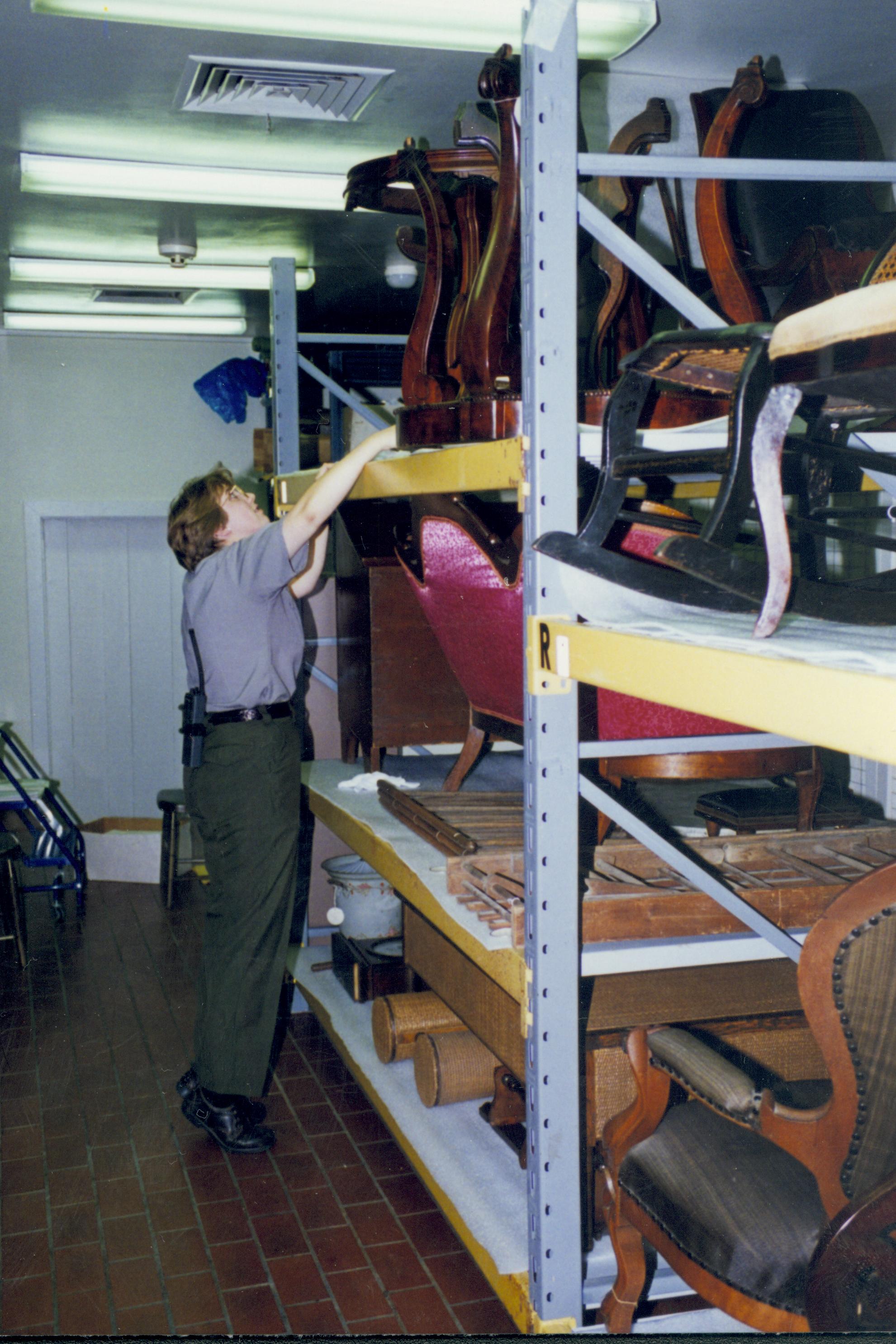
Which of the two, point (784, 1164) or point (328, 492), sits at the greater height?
point (328, 492)

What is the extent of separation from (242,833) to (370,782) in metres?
0.42

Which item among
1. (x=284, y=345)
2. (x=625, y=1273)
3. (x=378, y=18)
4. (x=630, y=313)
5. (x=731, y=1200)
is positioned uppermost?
(x=378, y=18)

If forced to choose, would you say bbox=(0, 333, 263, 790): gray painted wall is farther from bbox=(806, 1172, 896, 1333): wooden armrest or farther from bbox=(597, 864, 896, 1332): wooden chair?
bbox=(806, 1172, 896, 1333): wooden armrest

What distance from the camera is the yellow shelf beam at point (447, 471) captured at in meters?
1.88

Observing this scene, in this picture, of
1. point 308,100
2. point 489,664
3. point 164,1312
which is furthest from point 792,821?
point 308,100

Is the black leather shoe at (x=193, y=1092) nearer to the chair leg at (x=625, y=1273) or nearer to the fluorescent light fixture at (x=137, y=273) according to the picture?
the chair leg at (x=625, y=1273)

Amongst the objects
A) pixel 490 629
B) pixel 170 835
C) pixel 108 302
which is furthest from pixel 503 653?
pixel 108 302

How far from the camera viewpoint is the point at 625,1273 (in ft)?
6.53

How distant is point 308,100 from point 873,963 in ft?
8.91

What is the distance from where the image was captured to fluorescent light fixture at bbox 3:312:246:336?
6.16 m

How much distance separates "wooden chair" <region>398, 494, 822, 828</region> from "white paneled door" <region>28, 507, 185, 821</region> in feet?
14.7

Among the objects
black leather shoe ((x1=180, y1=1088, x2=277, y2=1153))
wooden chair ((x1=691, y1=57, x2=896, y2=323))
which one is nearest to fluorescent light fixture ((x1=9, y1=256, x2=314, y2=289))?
wooden chair ((x1=691, y1=57, x2=896, y2=323))

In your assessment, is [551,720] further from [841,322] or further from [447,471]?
[841,322]

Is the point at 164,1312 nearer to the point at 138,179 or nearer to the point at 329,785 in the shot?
the point at 329,785
